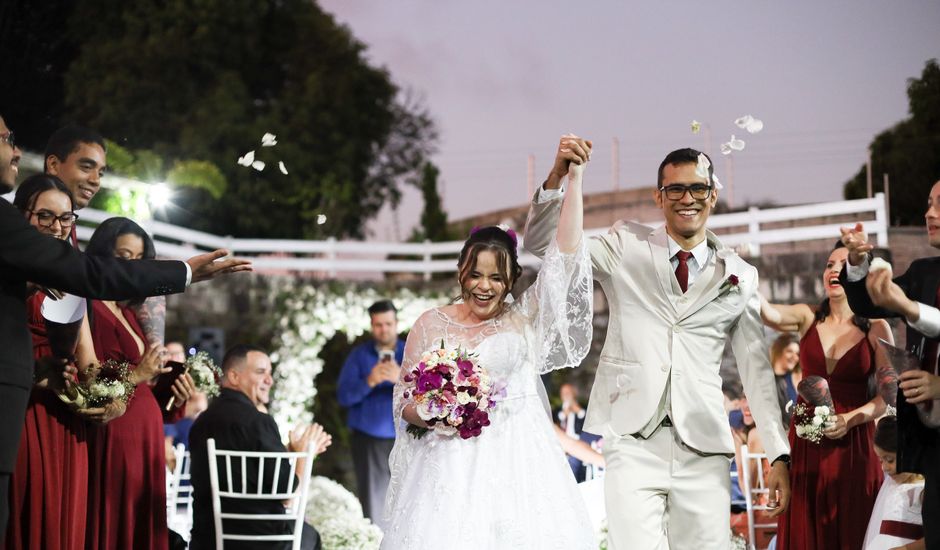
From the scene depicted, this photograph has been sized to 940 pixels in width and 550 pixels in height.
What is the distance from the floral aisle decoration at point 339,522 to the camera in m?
7.05

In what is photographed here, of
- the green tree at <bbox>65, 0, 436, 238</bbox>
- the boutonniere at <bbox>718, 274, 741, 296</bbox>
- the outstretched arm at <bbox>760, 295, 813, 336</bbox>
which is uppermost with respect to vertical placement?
the green tree at <bbox>65, 0, 436, 238</bbox>

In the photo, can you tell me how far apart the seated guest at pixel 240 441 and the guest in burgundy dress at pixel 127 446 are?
84 centimetres

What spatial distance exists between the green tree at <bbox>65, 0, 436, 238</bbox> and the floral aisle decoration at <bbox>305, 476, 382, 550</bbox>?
14.4m

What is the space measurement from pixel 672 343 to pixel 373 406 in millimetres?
4914

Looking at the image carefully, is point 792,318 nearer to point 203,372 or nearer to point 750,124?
point 750,124

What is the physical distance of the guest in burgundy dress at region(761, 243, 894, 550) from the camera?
5.03m

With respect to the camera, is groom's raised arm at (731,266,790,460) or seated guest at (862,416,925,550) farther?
seated guest at (862,416,925,550)

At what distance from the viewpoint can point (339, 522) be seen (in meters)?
7.16

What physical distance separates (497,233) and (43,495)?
206cm

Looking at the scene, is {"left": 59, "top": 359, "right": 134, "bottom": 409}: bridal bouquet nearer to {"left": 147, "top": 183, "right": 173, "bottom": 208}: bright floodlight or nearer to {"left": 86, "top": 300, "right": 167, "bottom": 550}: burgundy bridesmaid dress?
{"left": 86, "top": 300, "right": 167, "bottom": 550}: burgundy bridesmaid dress

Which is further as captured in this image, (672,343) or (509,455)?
(509,455)

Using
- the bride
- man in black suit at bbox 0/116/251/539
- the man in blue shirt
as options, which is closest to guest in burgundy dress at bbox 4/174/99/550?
man in black suit at bbox 0/116/251/539

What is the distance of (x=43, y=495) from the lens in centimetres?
393

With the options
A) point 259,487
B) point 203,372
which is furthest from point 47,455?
point 259,487
